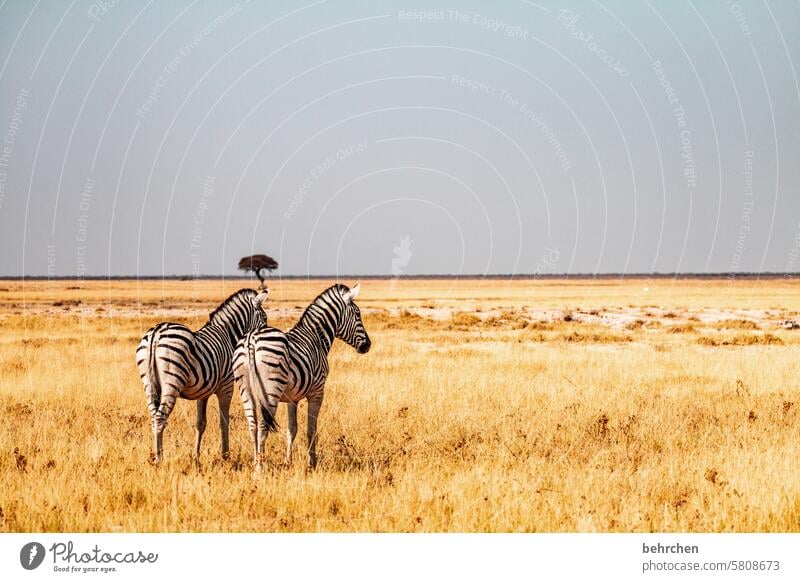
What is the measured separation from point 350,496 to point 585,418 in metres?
5.67

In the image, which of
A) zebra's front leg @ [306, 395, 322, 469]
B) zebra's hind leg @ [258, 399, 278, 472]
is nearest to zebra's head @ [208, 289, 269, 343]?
zebra's front leg @ [306, 395, 322, 469]

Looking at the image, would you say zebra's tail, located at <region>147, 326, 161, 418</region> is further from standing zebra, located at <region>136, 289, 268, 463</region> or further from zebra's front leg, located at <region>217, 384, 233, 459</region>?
zebra's front leg, located at <region>217, 384, 233, 459</region>

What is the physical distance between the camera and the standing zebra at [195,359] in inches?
340

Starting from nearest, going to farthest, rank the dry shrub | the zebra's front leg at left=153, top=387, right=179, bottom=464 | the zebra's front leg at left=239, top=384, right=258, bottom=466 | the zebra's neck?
the zebra's front leg at left=239, top=384, right=258, bottom=466
the zebra's front leg at left=153, top=387, right=179, bottom=464
the zebra's neck
the dry shrub

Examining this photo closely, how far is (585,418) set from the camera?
41.2 feet

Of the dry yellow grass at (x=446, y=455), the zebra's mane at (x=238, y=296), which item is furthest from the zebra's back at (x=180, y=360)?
the dry yellow grass at (x=446, y=455)

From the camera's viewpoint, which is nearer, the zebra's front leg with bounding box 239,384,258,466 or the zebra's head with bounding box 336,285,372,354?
the zebra's front leg with bounding box 239,384,258,466

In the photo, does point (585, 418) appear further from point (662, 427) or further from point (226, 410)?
point (226, 410)

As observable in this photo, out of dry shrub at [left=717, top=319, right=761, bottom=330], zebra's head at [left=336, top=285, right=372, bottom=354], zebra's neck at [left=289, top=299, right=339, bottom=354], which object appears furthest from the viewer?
dry shrub at [left=717, top=319, right=761, bottom=330]

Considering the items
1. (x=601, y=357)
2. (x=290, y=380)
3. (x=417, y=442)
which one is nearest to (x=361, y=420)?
(x=417, y=442)

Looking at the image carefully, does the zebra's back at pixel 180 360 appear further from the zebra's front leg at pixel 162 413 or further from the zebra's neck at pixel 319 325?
the zebra's neck at pixel 319 325

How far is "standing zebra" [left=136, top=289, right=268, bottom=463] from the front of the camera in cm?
863

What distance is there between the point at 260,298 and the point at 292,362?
1.31 meters

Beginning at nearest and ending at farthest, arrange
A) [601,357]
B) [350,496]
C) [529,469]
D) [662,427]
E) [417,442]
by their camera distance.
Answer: [350,496] < [529,469] < [417,442] < [662,427] < [601,357]
